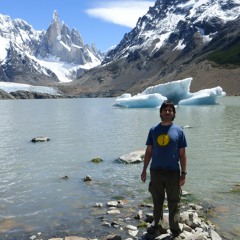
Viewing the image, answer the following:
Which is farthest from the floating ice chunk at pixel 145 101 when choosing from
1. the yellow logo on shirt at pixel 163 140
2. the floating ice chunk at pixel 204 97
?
the yellow logo on shirt at pixel 163 140

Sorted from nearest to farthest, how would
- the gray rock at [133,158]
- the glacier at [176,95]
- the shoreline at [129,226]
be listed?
1. the shoreline at [129,226]
2. the gray rock at [133,158]
3. the glacier at [176,95]

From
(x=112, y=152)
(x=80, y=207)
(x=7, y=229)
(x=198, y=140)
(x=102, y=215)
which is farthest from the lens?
(x=198, y=140)

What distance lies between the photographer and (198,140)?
35.0 m

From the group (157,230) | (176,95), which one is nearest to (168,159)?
(157,230)

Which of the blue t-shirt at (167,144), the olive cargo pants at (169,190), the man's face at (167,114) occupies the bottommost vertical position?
the olive cargo pants at (169,190)

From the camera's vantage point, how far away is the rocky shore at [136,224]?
1148 centimetres

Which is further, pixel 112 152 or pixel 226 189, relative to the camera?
pixel 112 152

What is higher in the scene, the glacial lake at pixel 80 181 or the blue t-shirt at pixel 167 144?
the blue t-shirt at pixel 167 144

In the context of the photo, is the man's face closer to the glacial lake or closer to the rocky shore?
the rocky shore

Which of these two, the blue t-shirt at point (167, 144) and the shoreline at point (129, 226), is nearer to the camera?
the blue t-shirt at point (167, 144)

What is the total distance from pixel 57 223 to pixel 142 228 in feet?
9.52

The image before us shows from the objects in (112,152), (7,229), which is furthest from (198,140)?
(7,229)

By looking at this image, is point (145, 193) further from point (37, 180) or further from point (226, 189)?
point (37, 180)

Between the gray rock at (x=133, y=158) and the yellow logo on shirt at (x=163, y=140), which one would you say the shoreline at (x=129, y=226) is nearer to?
the yellow logo on shirt at (x=163, y=140)
